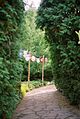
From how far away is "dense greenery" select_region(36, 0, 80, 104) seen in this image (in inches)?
306

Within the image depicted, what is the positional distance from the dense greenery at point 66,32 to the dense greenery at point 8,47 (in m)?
1.96

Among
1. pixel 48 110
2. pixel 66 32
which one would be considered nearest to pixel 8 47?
pixel 66 32

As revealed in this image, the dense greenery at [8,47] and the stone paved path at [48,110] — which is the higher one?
the dense greenery at [8,47]

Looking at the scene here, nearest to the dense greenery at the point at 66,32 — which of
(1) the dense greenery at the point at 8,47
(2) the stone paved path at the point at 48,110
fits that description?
(2) the stone paved path at the point at 48,110

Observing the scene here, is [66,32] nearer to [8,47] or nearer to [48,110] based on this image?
[48,110]

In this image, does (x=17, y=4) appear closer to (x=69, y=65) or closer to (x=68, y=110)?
(x=69, y=65)

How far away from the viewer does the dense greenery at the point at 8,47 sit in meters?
5.18

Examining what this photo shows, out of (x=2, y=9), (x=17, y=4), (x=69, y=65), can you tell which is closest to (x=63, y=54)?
(x=69, y=65)

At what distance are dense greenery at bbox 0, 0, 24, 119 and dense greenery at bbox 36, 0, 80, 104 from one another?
1.96 metres

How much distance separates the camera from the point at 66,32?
805 centimetres

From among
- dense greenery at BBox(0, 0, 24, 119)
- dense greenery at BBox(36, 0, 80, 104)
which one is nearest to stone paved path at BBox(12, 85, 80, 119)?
dense greenery at BBox(36, 0, 80, 104)

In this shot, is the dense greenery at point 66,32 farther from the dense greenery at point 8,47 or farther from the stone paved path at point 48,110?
the dense greenery at point 8,47

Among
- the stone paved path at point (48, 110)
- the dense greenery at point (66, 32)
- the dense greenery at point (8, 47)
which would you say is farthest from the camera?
the dense greenery at point (66, 32)

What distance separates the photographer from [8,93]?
19.0 ft
